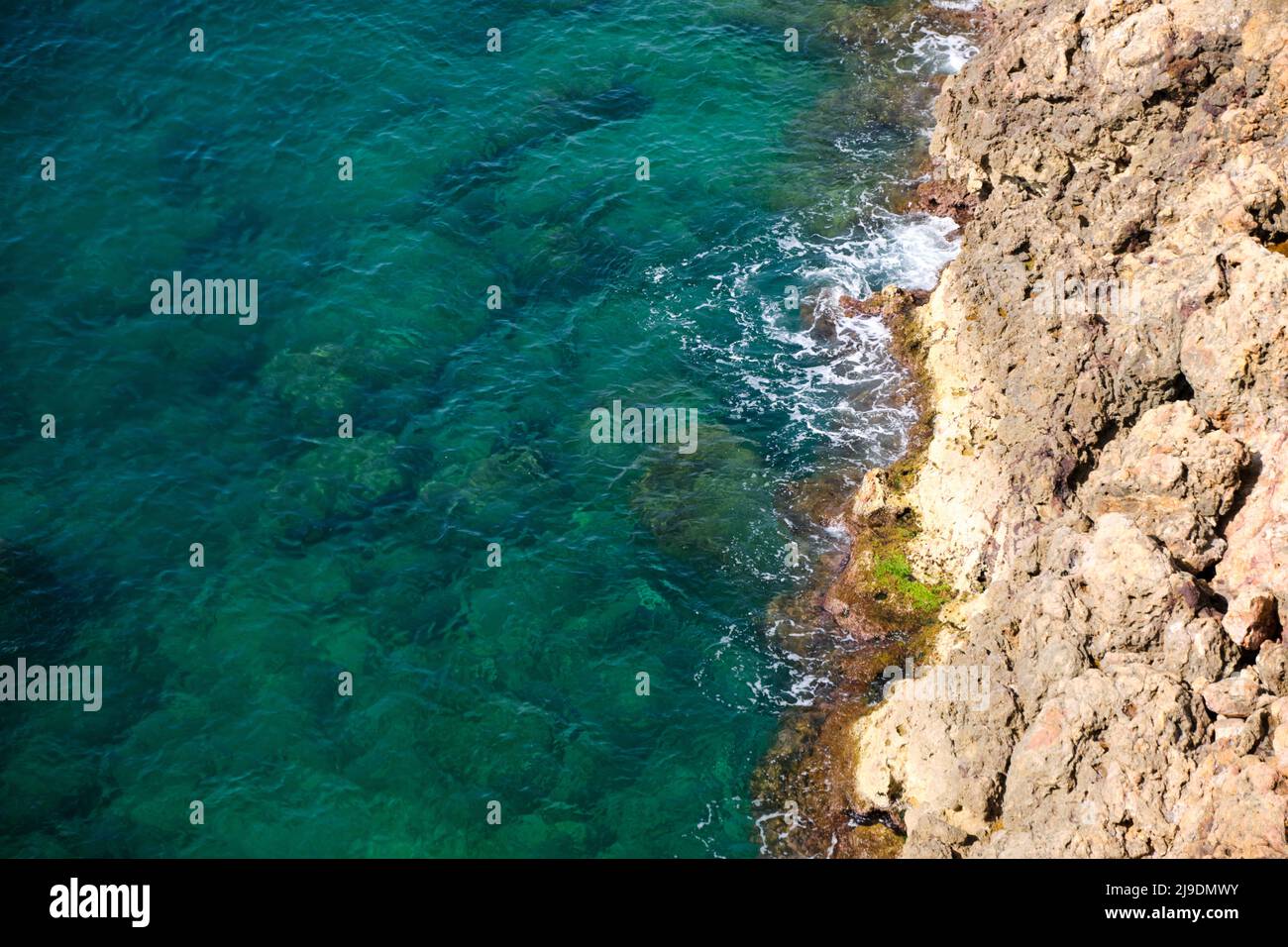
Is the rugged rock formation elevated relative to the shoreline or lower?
elevated

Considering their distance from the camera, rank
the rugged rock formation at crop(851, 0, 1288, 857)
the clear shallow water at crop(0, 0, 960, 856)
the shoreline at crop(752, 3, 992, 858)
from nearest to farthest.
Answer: the rugged rock formation at crop(851, 0, 1288, 857) < the shoreline at crop(752, 3, 992, 858) < the clear shallow water at crop(0, 0, 960, 856)

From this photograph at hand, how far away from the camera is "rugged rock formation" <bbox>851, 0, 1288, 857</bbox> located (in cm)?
2458

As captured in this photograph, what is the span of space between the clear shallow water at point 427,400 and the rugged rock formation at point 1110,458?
5.41 m

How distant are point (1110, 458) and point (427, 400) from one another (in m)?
25.7

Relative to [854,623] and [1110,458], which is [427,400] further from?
[1110,458]

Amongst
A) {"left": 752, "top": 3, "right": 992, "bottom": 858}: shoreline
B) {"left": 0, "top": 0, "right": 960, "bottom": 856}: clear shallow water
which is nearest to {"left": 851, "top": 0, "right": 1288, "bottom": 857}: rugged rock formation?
{"left": 752, "top": 3, "right": 992, "bottom": 858}: shoreline

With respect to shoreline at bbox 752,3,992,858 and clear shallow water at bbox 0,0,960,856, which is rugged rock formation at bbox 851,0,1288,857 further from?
clear shallow water at bbox 0,0,960,856

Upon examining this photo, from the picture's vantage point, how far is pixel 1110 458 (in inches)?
1206

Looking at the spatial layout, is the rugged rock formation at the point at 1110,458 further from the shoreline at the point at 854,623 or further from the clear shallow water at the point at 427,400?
the clear shallow water at the point at 427,400

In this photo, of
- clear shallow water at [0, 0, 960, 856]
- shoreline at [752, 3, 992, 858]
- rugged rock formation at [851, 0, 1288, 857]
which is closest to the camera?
rugged rock formation at [851, 0, 1288, 857]

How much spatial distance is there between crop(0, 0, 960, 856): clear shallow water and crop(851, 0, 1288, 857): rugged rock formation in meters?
5.41

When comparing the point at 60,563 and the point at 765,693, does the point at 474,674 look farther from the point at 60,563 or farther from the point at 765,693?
the point at 60,563

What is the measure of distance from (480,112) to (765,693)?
112 feet

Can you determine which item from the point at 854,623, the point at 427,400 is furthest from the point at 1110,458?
the point at 427,400
